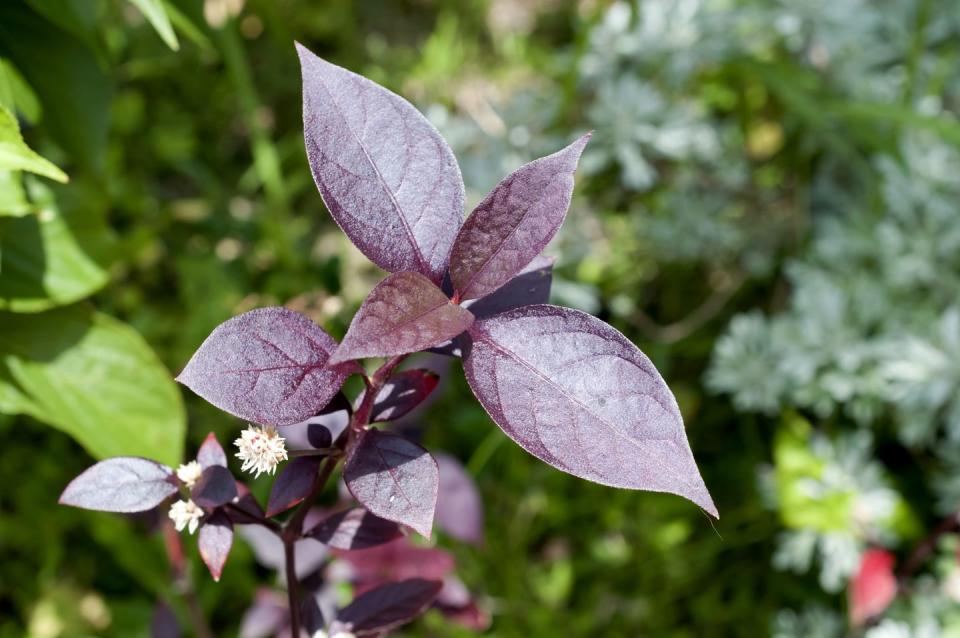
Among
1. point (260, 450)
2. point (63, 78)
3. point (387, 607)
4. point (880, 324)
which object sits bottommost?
point (880, 324)

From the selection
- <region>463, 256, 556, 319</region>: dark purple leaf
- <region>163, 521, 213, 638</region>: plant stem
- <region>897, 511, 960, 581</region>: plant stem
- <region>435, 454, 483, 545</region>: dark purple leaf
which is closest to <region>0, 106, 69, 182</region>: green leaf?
<region>463, 256, 556, 319</region>: dark purple leaf

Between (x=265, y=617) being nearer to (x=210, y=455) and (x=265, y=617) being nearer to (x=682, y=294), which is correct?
(x=210, y=455)

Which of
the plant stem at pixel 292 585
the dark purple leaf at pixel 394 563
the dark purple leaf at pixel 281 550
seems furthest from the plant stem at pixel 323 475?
the dark purple leaf at pixel 394 563

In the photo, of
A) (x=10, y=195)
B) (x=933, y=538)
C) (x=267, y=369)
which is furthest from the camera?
(x=933, y=538)

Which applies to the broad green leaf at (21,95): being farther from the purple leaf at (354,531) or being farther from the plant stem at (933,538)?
the plant stem at (933,538)

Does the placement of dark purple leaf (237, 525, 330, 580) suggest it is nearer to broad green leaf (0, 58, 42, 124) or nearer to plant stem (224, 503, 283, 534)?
plant stem (224, 503, 283, 534)

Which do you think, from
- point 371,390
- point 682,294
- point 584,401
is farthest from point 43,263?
point 682,294
